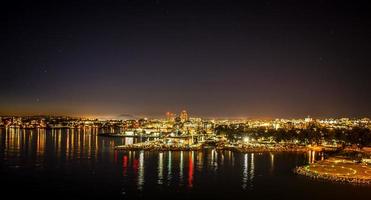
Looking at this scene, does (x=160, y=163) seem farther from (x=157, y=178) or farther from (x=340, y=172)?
(x=340, y=172)

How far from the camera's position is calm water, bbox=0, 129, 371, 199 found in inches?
845

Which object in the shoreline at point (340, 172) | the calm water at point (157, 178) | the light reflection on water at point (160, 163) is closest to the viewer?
the calm water at point (157, 178)

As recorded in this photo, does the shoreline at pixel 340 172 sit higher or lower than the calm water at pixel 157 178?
higher

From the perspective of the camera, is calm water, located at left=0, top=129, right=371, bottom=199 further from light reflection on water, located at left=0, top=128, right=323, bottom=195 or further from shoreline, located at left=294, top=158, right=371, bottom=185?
shoreline, located at left=294, top=158, right=371, bottom=185

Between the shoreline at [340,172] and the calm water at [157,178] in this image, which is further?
the shoreline at [340,172]

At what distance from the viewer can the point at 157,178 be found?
25672 mm

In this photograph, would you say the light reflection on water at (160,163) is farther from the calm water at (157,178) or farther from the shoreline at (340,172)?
the shoreline at (340,172)

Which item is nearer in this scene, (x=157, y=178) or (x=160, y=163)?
(x=157, y=178)

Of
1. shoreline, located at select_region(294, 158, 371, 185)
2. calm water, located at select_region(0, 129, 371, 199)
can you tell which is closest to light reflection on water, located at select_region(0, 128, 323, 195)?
calm water, located at select_region(0, 129, 371, 199)

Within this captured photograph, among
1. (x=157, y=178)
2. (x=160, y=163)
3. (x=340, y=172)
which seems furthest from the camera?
(x=160, y=163)

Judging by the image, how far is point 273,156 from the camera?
3859 cm

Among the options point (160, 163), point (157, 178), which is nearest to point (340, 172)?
point (157, 178)

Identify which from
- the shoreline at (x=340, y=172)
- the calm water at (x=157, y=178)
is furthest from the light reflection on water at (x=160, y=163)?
the shoreline at (x=340, y=172)

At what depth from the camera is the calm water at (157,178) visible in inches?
845
